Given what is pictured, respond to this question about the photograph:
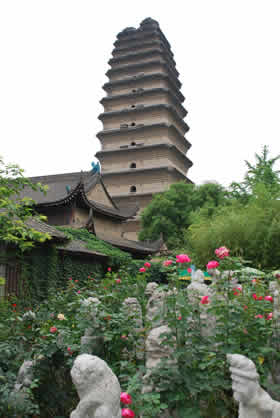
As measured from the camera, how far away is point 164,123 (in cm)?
2917

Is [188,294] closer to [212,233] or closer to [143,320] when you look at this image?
[143,320]

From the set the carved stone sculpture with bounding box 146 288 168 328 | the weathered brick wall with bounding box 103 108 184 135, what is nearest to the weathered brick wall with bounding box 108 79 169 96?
the weathered brick wall with bounding box 103 108 184 135

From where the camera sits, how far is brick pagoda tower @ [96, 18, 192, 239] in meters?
28.7


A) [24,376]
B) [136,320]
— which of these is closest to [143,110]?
[136,320]

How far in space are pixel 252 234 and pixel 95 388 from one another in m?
9.93

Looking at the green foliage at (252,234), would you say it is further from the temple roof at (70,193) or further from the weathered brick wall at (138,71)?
the weathered brick wall at (138,71)

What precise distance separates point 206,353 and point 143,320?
130cm

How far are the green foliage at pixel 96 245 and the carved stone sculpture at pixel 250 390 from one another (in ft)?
40.4

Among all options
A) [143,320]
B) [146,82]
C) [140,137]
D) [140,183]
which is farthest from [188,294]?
[146,82]

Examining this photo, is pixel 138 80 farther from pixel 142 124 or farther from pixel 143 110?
pixel 142 124

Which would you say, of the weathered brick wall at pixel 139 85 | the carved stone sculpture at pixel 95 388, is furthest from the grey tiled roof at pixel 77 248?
the weathered brick wall at pixel 139 85

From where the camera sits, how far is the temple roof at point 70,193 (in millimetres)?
16203

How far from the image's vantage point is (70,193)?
1577 cm

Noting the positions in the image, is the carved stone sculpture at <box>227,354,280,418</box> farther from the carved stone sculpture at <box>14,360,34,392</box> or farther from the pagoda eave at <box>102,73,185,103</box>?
the pagoda eave at <box>102,73,185,103</box>
